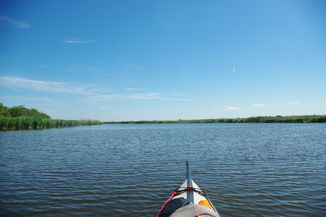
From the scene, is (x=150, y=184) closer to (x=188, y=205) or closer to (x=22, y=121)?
(x=188, y=205)

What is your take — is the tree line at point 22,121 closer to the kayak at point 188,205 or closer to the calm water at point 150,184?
the calm water at point 150,184

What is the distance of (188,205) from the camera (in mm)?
4770

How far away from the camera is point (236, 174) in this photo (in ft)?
34.1

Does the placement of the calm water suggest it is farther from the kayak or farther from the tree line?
the tree line

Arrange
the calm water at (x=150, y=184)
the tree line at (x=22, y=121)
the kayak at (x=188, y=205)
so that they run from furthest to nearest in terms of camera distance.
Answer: the tree line at (x=22, y=121) < the calm water at (x=150, y=184) < the kayak at (x=188, y=205)

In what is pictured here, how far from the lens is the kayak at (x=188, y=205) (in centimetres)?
449

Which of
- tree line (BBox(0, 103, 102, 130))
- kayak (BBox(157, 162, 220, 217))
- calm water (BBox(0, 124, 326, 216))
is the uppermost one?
tree line (BBox(0, 103, 102, 130))

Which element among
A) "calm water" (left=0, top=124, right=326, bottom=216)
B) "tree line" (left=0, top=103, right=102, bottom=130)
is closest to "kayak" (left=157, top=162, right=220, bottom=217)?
"calm water" (left=0, top=124, right=326, bottom=216)

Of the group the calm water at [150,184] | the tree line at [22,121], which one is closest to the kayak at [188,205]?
the calm water at [150,184]

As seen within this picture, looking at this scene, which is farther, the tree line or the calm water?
the tree line

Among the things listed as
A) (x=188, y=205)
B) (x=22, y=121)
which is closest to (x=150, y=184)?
(x=188, y=205)

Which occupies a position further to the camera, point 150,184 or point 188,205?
point 150,184

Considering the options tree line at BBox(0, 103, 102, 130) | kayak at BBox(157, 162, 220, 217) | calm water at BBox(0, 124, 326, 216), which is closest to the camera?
kayak at BBox(157, 162, 220, 217)

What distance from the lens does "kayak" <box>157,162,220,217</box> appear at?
4.49 m
